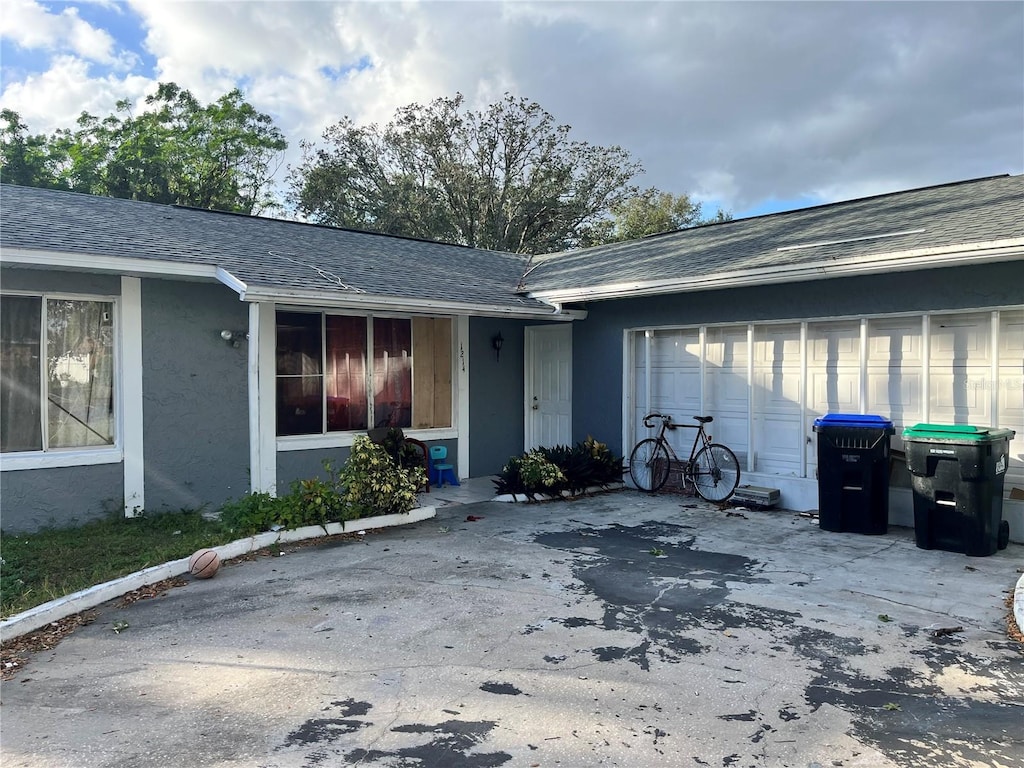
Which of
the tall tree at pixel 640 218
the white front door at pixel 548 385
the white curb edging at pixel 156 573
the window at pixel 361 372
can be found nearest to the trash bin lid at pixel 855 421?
the white front door at pixel 548 385

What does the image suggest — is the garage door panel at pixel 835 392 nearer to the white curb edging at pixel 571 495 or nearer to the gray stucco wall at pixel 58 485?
the white curb edging at pixel 571 495

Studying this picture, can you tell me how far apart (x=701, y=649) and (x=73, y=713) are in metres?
3.38

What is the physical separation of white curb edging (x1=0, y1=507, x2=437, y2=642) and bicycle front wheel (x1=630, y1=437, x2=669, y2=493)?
3014 mm

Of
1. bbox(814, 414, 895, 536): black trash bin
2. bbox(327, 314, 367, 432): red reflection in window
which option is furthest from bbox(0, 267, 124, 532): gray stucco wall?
bbox(814, 414, 895, 536): black trash bin

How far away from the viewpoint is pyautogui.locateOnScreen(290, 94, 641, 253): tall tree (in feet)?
89.1

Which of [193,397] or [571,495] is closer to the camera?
[193,397]

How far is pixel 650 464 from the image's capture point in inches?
368

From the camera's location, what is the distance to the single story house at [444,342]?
6.87 m

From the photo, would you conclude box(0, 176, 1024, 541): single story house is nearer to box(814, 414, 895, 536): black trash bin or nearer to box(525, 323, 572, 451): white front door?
box(525, 323, 572, 451): white front door

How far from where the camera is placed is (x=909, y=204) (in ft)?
28.0

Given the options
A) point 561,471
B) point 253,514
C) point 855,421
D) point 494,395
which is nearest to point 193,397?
point 253,514

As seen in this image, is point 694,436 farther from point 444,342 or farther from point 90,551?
point 90,551

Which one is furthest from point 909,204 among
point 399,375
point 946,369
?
point 399,375

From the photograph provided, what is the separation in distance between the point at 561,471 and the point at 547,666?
5.21 metres
